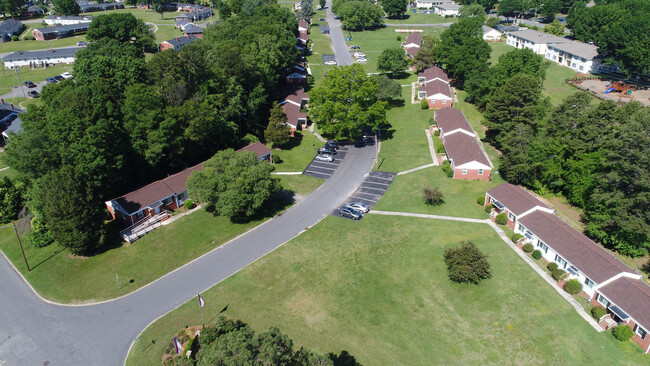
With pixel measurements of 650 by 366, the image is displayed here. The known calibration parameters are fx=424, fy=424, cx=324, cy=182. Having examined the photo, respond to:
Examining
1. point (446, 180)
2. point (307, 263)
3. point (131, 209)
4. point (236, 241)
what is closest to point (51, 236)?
point (131, 209)

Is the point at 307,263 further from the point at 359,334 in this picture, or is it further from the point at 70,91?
the point at 70,91

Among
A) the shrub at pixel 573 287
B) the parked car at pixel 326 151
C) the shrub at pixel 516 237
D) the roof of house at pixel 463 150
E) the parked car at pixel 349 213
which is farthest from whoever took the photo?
the parked car at pixel 326 151

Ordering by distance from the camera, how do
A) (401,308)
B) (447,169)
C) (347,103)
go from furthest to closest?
(347,103)
(447,169)
(401,308)

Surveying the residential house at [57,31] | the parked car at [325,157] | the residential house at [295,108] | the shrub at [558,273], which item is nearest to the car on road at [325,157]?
the parked car at [325,157]

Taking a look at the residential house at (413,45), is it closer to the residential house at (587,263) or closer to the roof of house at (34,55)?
the residential house at (587,263)

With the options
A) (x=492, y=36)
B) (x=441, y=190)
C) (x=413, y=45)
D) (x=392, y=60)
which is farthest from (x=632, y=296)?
(x=492, y=36)

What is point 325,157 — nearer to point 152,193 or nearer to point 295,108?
point 295,108
